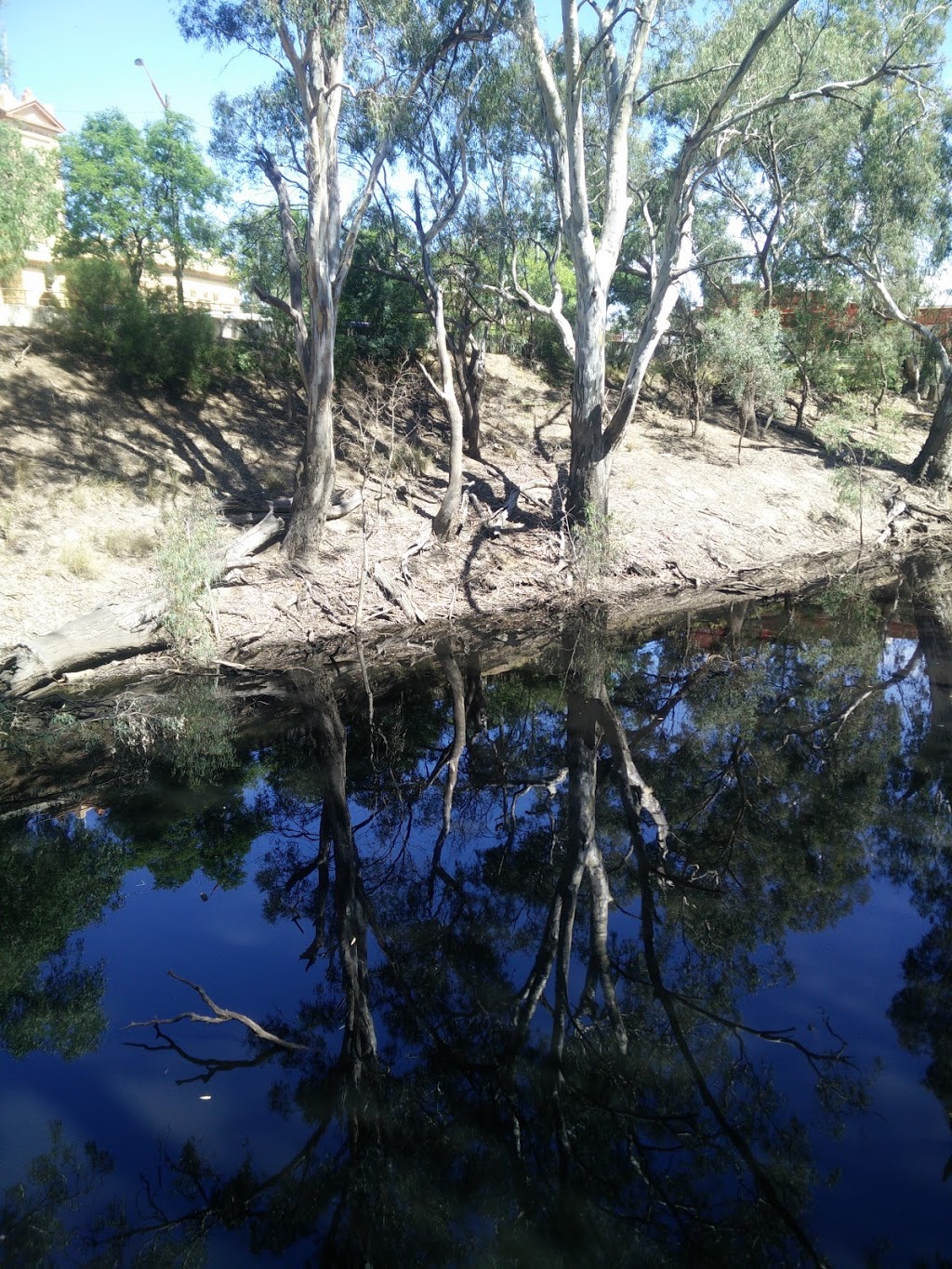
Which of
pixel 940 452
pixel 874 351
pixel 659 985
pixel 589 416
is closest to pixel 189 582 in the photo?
pixel 589 416

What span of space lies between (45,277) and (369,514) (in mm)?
10574

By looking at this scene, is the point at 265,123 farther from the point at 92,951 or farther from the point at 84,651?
the point at 92,951

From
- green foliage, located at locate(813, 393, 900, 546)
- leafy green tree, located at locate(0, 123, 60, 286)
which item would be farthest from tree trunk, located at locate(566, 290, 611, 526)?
leafy green tree, located at locate(0, 123, 60, 286)

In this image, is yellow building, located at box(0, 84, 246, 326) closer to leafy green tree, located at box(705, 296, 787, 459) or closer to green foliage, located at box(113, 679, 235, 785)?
green foliage, located at box(113, 679, 235, 785)

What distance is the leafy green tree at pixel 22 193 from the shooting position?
464 inches

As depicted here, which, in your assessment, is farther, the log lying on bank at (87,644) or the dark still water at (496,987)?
the log lying on bank at (87,644)

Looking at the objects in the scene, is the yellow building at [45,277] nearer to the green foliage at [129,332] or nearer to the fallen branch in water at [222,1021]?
the green foliage at [129,332]

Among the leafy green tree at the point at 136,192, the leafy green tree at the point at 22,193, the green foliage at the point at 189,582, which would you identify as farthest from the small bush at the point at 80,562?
the leafy green tree at the point at 136,192

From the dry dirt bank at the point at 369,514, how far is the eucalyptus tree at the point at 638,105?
1517mm

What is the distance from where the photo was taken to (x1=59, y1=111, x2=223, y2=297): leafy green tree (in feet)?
72.8

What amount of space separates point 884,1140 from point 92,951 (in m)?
4.73

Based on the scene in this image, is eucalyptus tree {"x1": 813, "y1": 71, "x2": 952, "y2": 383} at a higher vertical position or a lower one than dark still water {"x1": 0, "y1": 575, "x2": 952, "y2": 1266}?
higher

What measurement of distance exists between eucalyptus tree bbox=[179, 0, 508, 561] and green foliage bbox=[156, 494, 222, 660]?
6.59 ft

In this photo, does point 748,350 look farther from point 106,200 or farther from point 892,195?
point 106,200
